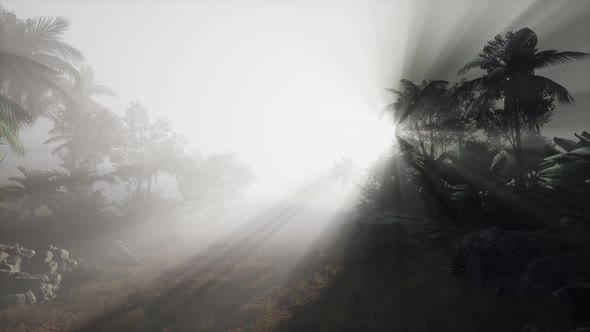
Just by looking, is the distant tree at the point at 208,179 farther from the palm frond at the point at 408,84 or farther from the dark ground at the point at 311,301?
the palm frond at the point at 408,84

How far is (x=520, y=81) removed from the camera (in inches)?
589

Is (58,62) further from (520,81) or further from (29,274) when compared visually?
(520,81)

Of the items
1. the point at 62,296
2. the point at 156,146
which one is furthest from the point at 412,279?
the point at 156,146

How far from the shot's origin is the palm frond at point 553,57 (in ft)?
47.2

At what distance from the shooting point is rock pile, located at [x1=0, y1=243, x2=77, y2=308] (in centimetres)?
1080

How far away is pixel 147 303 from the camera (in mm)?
11500

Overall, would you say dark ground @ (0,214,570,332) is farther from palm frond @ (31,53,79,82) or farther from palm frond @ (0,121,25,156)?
palm frond @ (31,53,79,82)

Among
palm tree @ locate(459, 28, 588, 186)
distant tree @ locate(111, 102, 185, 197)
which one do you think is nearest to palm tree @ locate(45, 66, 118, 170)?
distant tree @ locate(111, 102, 185, 197)

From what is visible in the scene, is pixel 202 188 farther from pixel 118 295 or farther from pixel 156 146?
pixel 118 295

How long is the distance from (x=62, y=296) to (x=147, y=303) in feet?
14.4

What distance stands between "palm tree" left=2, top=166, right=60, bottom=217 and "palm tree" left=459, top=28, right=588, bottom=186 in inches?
1263

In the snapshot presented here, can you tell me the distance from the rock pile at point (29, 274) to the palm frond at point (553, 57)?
29.6 m

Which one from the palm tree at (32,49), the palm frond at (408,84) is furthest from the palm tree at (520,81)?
the palm tree at (32,49)

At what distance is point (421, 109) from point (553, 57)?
31.3 ft
